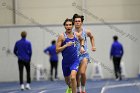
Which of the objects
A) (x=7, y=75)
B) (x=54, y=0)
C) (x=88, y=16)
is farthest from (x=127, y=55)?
(x=7, y=75)

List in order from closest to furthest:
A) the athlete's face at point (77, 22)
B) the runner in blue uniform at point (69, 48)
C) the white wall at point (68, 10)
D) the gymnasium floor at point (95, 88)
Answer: the runner in blue uniform at point (69, 48)
the athlete's face at point (77, 22)
the gymnasium floor at point (95, 88)
the white wall at point (68, 10)

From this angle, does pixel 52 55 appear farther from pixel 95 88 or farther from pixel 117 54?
pixel 95 88

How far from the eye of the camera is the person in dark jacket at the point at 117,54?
21734 millimetres

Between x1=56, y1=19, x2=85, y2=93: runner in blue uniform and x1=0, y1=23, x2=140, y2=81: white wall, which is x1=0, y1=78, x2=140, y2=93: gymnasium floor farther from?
x1=0, y1=23, x2=140, y2=81: white wall

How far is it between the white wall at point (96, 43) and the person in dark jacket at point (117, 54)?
1963 mm

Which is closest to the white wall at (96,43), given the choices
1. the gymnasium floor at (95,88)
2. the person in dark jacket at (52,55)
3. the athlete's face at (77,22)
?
the person in dark jacket at (52,55)

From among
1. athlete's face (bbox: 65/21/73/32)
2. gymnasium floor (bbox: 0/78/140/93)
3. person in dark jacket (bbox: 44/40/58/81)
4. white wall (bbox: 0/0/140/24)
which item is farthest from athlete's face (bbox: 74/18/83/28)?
white wall (bbox: 0/0/140/24)

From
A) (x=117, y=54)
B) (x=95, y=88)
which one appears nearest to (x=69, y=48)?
(x=95, y=88)

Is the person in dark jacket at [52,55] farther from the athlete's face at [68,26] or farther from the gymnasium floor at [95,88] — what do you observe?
the athlete's face at [68,26]

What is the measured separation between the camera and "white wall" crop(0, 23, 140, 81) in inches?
957

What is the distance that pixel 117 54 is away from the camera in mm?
21891

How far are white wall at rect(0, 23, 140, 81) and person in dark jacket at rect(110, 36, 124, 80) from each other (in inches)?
77.3

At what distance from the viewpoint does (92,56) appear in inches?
961

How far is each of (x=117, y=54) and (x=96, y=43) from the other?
2.75m
